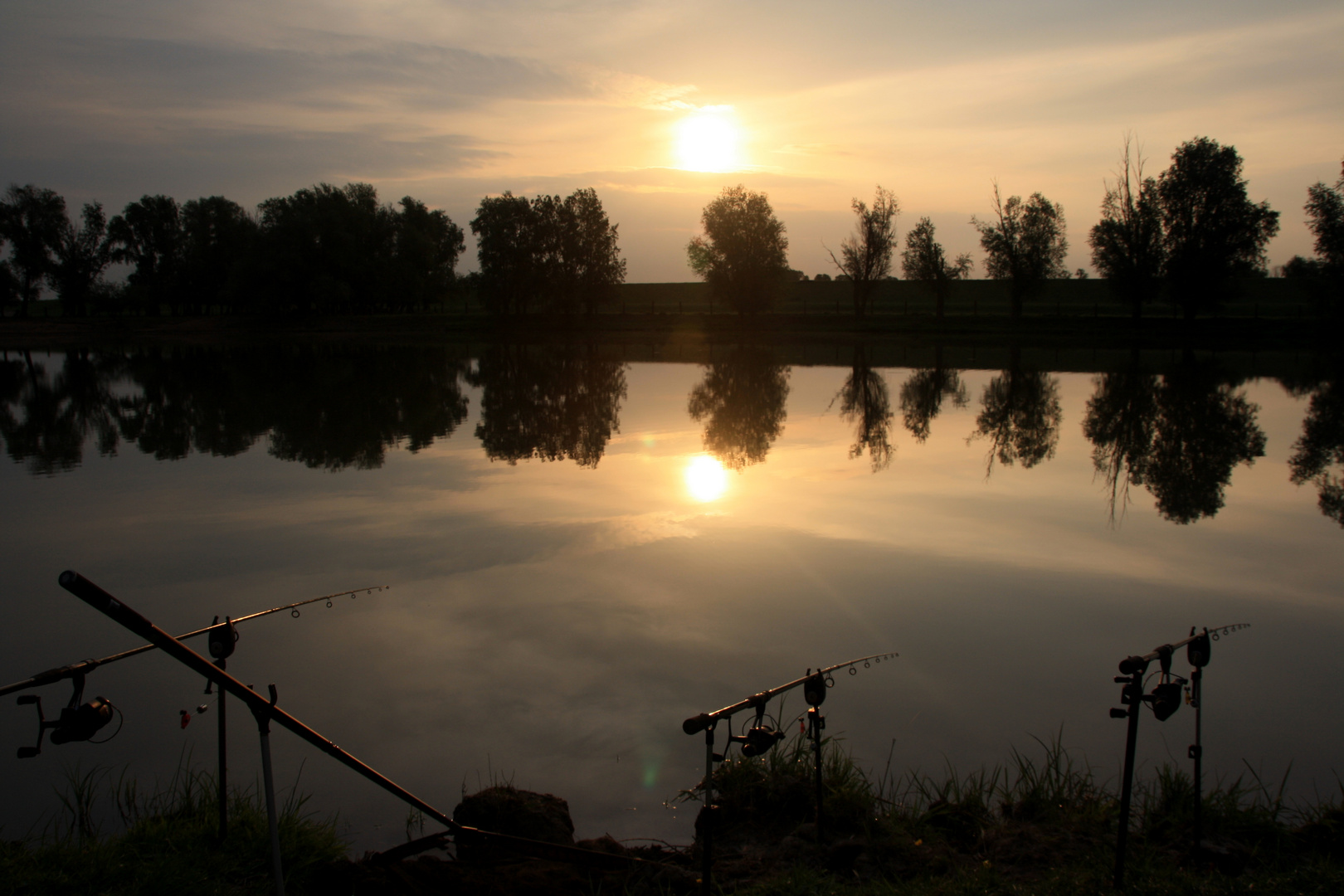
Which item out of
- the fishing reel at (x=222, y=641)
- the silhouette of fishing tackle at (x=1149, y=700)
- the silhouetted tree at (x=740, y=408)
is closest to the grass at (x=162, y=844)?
the fishing reel at (x=222, y=641)

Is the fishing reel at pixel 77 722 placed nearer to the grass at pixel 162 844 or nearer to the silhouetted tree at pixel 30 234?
the grass at pixel 162 844

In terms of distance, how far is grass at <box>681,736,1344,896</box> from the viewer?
14.0ft

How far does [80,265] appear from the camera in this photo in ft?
293

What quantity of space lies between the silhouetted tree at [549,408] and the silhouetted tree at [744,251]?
3329cm

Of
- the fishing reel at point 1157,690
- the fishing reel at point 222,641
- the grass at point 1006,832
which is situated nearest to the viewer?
the fishing reel at point 1157,690

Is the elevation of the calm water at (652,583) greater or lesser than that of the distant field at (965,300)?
lesser

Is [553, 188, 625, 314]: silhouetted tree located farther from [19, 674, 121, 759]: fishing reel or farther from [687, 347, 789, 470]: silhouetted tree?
[19, 674, 121, 759]: fishing reel

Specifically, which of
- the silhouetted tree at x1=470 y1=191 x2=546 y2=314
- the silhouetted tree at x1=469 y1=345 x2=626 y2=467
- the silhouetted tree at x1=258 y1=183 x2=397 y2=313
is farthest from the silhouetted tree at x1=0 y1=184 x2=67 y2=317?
the silhouetted tree at x1=469 y1=345 x2=626 y2=467

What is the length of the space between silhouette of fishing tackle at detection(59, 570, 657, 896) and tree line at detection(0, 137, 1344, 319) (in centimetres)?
6352

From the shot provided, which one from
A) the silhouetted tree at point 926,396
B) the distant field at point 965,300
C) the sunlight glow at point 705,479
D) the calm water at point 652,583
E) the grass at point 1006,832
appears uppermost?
the distant field at point 965,300

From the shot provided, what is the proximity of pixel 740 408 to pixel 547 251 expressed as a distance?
60857 millimetres

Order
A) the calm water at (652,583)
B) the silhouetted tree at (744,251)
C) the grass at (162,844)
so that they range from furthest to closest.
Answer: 1. the silhouetted tree at (744,251)
2. the calm water at (652,583)
3. the grass at (162,844)

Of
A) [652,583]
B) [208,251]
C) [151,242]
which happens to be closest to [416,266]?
[208,251]

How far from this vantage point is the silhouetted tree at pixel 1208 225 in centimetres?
5941
